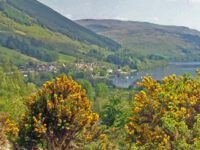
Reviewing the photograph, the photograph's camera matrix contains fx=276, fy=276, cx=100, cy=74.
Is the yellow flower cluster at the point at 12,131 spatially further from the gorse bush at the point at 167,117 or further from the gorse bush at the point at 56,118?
the gorse bush at the point at 167,117

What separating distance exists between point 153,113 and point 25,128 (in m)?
9.76

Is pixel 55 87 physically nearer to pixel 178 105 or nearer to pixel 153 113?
pixel 153 113

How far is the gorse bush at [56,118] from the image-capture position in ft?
63.3

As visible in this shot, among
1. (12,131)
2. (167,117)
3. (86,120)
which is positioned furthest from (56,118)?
(167,117)

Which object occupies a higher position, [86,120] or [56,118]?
[56,118]

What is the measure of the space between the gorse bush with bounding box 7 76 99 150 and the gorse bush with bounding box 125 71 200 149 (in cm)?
360

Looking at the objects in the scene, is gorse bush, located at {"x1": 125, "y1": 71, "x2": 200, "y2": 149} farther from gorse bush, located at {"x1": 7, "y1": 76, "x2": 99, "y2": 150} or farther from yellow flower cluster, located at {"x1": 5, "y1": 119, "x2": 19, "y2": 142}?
yellow flower cluster, located at {"x1": 5, "y1": 119, "x2": 19, "y2": 142}

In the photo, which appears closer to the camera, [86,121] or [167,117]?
[167,117]

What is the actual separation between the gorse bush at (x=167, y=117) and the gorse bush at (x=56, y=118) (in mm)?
3597

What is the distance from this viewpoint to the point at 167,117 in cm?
1964

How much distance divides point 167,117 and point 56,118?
790 cm

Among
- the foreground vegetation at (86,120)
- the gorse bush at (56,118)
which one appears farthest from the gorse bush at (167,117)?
the gorse bush at (56,118)

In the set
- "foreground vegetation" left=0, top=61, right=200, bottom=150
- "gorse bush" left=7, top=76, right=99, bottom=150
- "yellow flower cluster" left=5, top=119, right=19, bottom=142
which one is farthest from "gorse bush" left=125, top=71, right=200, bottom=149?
"yellow flower cluster" left=5, top=119, right=19, bottom=142

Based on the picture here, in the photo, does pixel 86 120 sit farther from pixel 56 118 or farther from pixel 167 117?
pixel 167 117
